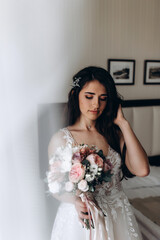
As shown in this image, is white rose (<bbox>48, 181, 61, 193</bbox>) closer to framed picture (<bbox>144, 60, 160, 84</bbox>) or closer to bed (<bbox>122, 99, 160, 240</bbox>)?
bed (<bbox>122, 99, 160, 240</bbox>)

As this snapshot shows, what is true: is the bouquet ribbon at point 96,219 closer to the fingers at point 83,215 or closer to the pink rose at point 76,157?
the fingers at point 83,215

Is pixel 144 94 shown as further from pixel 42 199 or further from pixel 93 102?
pixel 42 199

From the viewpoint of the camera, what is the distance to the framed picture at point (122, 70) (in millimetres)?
2006


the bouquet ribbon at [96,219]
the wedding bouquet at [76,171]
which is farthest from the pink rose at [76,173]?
the bouquet ribbon at [96,219]

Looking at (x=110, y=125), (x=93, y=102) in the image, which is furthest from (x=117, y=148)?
(x=93, y=102)

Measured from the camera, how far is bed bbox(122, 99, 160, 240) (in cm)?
134

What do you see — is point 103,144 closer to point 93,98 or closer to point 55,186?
point 93,98

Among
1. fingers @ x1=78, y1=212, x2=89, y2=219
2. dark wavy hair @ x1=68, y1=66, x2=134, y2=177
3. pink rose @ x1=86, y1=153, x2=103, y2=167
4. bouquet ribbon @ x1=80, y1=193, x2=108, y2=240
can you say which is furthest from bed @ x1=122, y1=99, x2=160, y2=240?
pink rose @ x1=86, y1=153, x2=103, y2=167

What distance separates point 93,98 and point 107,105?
0.41 ft

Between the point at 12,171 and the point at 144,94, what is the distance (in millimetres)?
1764

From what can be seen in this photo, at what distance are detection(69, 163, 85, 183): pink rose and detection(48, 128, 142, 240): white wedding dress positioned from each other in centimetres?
30

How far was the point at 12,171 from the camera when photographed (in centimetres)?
80

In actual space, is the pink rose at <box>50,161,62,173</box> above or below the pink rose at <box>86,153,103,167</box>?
below

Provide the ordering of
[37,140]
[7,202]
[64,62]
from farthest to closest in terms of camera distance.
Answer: [37,140]
[64,62]
[7,202]
